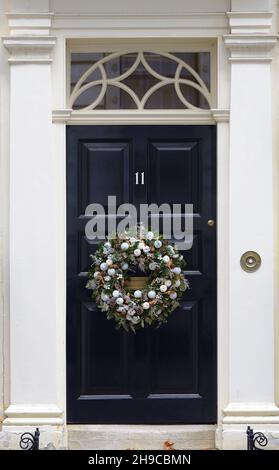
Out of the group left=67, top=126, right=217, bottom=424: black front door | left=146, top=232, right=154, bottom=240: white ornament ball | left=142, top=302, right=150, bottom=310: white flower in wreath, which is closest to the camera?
left=142, top=302, right=150, bottom=310: white flower in wreath

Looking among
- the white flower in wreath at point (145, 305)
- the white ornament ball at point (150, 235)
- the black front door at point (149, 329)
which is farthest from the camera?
the black front door at point (149, 329)

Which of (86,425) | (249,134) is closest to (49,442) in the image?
(86,425)

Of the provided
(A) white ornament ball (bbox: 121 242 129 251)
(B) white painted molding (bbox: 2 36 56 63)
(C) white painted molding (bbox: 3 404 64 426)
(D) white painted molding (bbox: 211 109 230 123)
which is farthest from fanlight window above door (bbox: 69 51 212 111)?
(C) white painted molding (bbox: 3 404 64 426)

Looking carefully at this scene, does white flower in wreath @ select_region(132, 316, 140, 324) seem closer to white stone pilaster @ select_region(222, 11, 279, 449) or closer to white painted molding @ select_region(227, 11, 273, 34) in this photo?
white stone pilaster @ select_region(222, 11, 279, 449)

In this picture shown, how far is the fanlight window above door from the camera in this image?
11414 millimetres

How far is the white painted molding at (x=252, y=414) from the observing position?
36.5ft

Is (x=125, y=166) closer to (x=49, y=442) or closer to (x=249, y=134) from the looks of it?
(x=249, y=134)

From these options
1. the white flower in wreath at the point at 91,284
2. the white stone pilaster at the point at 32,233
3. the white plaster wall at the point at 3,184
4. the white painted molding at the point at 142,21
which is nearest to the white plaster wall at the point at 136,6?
the white painted molding at the point at 142,21

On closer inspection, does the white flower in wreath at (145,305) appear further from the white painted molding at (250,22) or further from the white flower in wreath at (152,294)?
the white painted molding at (250,22)

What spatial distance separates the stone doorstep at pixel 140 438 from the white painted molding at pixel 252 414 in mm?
259

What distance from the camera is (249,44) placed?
36.4 feet

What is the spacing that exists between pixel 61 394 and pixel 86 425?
346 millimetres

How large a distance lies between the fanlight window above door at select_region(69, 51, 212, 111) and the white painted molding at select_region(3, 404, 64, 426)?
2.45 m

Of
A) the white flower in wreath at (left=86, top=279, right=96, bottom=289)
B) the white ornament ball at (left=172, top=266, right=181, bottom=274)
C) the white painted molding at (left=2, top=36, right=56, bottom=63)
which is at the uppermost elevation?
the white painted molding at (left=2, top=36, right=56, bottom=63)
